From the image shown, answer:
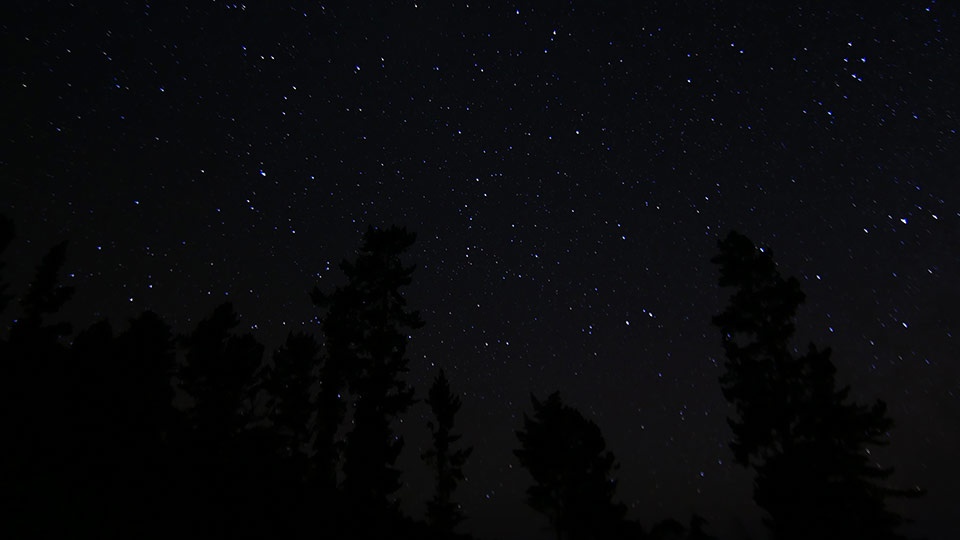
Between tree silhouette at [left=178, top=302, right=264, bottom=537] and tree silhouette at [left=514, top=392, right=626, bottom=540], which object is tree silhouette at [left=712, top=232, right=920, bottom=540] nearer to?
tree silhouette at [left=514, top=392, right=626, bottom=540]

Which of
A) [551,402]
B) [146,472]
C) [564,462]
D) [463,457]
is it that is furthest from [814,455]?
[146,472]

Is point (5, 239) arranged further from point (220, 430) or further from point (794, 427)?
point (794, 427)

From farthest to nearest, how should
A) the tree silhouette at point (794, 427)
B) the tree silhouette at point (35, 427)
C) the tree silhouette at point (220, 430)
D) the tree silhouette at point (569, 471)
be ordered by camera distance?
the tree silhouette at point (569, 471) → the tree silhouette at point (794, 427) → the tree silhouette at point (220, 430) → the tree silhouette at point (35, 427)

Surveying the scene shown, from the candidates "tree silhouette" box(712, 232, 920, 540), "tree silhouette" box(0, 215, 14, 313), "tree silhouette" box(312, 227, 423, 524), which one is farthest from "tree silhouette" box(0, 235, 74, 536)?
"tree silhouette" box(712, 232, 920, 540)

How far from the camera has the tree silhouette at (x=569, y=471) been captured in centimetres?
2881

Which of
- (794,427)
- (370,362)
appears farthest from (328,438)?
(794,427)

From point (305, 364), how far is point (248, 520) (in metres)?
20.2

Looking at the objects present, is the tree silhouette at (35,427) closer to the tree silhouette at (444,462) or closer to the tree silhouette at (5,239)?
the tree silhouette at (5,239)

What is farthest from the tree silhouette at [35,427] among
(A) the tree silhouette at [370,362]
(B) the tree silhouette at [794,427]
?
(B) the tree silhouette at [794,427]

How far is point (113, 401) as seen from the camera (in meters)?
21.0

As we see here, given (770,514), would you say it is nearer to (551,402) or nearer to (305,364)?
(551,402)

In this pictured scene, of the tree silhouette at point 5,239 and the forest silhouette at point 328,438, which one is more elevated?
the tree silhouette at point 5,239

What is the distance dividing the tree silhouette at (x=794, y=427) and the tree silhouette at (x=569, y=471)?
968 centimetres

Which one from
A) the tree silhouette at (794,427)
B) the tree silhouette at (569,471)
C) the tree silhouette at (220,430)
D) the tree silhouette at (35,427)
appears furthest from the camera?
the tree silhouette at (569,471)
